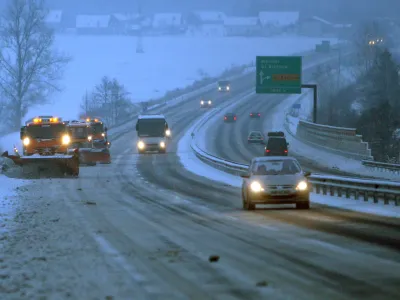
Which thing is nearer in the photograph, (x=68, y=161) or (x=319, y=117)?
(x=68, y=161)

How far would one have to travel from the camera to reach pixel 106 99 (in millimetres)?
129625

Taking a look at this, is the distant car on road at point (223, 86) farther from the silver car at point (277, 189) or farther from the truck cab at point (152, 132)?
the silver car at point (277, 189)

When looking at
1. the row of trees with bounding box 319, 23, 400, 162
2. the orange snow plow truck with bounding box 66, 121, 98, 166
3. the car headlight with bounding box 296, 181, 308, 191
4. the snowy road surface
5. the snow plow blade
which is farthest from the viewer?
the row of trees with bounding box 319, 23, 400, 162

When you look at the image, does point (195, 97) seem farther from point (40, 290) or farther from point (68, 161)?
point (40, 290)

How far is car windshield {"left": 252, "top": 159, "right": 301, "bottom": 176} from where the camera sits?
949 inches

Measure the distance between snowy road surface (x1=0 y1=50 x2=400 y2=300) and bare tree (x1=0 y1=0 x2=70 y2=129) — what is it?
55.8 m

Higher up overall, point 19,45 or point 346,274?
point 19,45

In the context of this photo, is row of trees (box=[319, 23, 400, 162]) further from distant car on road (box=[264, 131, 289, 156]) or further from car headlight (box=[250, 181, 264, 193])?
car headlight (box=[250, 181, 264, 193])

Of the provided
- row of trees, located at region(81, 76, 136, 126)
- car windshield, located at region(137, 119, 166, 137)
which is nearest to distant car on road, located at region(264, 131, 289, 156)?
car windshield, located at region(137, 119, 166, 137)

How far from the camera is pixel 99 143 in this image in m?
58.7

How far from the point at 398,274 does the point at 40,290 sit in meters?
4.41

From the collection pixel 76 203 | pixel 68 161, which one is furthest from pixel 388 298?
pixel 68 161

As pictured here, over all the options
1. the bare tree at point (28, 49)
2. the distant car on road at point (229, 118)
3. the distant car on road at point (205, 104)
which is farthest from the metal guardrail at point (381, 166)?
the distant car on road at point (205, 104)

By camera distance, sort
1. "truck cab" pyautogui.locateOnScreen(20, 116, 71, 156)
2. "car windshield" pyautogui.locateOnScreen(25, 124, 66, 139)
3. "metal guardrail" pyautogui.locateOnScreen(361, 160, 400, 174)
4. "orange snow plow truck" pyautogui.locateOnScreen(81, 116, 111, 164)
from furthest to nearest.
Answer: "orange snow plow truck" pyautogui.locateOnScreen(81, 116, 111, 164) → "metal guardrail" pyautogui.locateOnScreen(361, 160, 400, 174) → "car windshield" pyautogui.locateOnScreen(25, 124, 66, 139) → "truck cab" pyautogui.locateOnScreen(20, 116, 71, 156)
